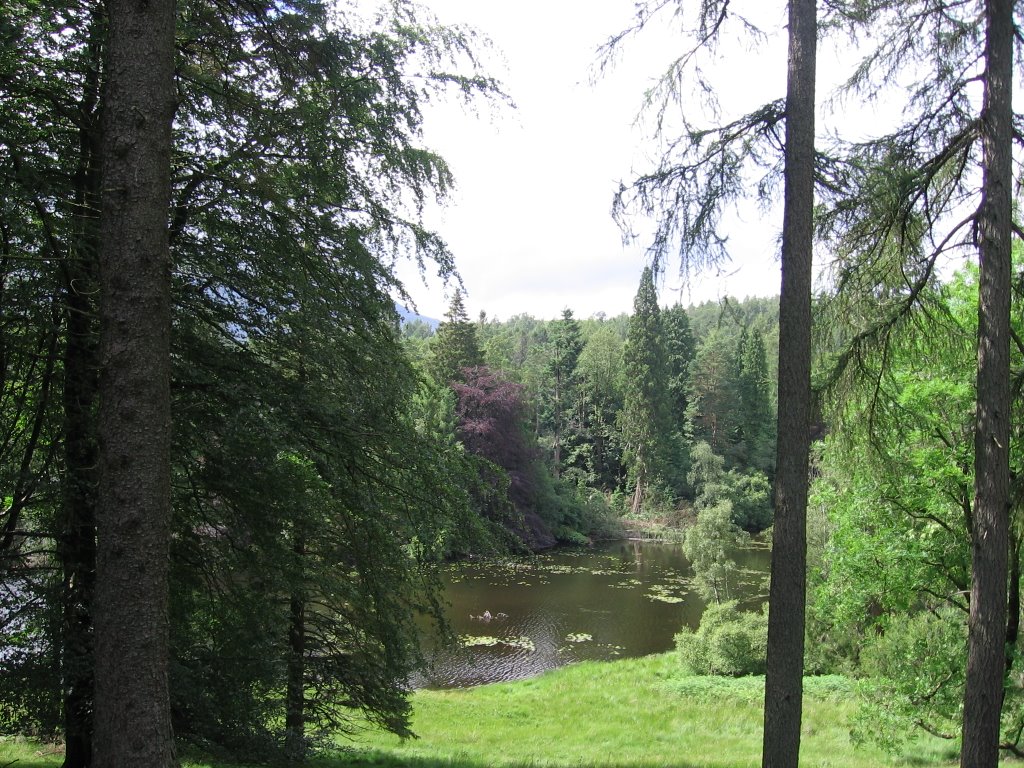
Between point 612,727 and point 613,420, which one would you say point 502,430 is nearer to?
point 613,420

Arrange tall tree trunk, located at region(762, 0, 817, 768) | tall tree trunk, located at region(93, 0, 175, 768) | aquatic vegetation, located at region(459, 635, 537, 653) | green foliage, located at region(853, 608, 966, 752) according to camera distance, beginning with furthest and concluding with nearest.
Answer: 1. aquatic vegetation, located at region(459, 635, 537, 653)
2. green foliage, located at region(853, 608, 966, 752)
3. tall tree trunk, located at region(762, 0, 817, 768)
4. tall tree trunk, located at region(93, 0, 175, 768)

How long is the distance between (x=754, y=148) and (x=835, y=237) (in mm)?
1253

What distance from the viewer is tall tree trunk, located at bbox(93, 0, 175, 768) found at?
3.17m

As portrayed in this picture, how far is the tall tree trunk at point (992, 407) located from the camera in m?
5.51

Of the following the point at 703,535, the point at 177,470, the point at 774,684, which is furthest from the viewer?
the point at 703,535

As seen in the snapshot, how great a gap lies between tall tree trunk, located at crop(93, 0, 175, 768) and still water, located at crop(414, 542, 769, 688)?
43.2 ft

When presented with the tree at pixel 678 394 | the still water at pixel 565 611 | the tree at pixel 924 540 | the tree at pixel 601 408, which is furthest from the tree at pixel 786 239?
the tree at pixel 601 408

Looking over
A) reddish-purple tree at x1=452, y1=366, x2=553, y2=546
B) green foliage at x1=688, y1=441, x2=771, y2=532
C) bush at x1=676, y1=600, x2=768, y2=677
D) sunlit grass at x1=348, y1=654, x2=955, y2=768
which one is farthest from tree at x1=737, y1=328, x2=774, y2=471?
sunlit grass at x1=348, y1=654, x2=955, y2=768

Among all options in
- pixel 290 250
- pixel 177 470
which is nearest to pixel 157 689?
pixel 177 470

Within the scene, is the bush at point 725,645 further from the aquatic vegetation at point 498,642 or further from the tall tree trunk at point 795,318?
the tall tree trunk at point 795,318

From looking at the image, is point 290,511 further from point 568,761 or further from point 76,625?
point 568,761

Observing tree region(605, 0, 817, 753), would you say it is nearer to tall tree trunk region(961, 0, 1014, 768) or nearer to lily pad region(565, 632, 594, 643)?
tall tree trunk region(961, 0, 1014, 768)

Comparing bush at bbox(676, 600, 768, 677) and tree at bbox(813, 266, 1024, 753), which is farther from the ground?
tree at bbox(813, 266, 1024, 753)

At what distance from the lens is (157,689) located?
3.24 metres
